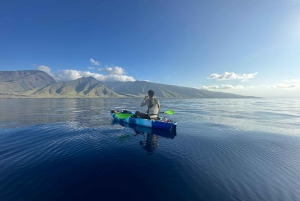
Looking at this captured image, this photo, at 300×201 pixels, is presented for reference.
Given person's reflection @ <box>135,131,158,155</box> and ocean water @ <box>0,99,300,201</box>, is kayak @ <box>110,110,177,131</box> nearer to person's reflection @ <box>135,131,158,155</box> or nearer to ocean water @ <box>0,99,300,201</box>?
person's reflection @ <box>135,131,158,155</box>

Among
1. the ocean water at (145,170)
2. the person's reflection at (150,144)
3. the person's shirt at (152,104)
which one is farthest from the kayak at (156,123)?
the ocean water at (145,170)

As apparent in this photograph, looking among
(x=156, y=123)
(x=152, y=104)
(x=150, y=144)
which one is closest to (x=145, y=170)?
(x=150, y=144)

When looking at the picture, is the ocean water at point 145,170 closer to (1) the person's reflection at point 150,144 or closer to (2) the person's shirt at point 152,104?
(1) the person's reflection at point 150,144

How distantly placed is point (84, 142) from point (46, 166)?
5333 mm

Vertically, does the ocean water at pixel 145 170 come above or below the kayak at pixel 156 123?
below

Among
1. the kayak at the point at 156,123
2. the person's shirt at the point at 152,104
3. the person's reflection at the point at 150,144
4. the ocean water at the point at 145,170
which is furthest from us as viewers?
the person's shirt at the point at 152,104

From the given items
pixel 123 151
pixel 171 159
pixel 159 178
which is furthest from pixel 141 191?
pixel 123 151

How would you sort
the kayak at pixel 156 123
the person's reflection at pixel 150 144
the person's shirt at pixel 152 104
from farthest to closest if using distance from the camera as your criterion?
the person's shirt at pixel 152 104
the kayak at pixel 156 123
the person's reflection at pixel 150 144

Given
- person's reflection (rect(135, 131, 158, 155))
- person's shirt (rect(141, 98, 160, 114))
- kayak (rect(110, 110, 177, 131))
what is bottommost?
person's reflection (rect(135, 131, 158, 155))

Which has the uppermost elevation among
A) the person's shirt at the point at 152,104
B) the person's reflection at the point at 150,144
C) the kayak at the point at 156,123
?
the person's shirt at the point at 152,104

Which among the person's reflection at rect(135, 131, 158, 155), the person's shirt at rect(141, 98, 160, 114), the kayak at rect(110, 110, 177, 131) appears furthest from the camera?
the person's shirt at rect(141, 98, 160, 114)

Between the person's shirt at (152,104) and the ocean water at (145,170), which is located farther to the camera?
the person's shirt at (152,104)

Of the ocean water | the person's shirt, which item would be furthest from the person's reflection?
the person's shirt

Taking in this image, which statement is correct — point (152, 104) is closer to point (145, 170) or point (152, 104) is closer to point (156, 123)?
point (156, 123)
